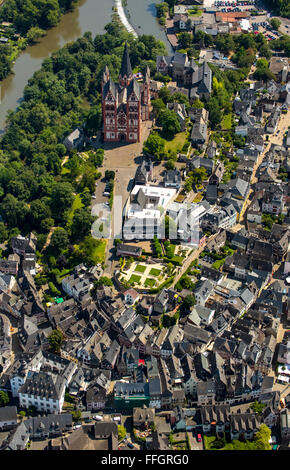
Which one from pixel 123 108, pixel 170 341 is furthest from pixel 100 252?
pixel 123 108

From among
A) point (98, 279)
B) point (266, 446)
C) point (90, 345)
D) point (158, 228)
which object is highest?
point (158, 228)

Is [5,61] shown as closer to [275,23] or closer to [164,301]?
[275,23]

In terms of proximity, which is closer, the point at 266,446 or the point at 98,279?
the point at 266,446

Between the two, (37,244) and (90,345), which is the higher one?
(37,244)

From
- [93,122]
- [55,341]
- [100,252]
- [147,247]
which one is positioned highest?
[93,122]

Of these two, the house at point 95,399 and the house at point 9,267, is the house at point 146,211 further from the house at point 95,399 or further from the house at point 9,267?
the house at point 95,399

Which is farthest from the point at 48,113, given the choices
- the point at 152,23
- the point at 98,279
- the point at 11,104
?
the point at 152,23

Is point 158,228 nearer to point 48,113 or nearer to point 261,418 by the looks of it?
point 261,418

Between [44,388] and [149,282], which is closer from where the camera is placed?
[44,388]
